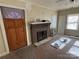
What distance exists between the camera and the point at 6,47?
2.60 m

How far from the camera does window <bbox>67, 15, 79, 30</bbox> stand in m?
5.22

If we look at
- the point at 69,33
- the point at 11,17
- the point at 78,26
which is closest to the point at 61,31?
the point at 69,33

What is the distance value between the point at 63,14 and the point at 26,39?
14.1ft

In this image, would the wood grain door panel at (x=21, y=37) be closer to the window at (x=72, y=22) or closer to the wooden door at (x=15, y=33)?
the wooden door at (x=15, y=33)

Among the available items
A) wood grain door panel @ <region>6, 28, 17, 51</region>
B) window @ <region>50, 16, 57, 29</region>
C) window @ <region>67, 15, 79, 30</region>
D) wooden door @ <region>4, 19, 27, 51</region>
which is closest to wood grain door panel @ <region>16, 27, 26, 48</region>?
wooden door @ <region>4, 19, 27, 51</region>

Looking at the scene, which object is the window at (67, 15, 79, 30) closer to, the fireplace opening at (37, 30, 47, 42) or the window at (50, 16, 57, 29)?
the window at (50, 16, 57, 29)

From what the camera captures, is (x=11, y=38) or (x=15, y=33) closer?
(x=11, y=38)

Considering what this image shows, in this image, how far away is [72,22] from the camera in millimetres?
5449

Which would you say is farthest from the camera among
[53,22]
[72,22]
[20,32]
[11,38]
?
[53,22]

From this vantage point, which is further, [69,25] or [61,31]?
[61,31]

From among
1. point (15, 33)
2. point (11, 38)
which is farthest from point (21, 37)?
point (11, 38)

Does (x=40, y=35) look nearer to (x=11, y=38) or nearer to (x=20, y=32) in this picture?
(x=20, y=32)

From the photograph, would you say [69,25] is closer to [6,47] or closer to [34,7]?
[34,7]

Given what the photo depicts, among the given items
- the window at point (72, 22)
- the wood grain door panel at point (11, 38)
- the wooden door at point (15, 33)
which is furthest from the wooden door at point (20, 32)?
the window at point (72, 22)
